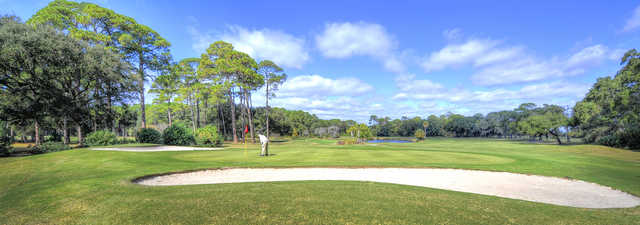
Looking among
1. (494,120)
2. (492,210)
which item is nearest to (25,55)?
(492,210)

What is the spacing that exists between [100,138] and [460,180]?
25.6 meters

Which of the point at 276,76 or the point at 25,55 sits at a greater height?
the point at 276,76

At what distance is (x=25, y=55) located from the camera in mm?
13945

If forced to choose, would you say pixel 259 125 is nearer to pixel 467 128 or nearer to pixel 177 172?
pixel 177 172

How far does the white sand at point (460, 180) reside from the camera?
318 inches

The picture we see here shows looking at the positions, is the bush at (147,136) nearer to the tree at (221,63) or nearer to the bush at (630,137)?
the tree at (221,63)

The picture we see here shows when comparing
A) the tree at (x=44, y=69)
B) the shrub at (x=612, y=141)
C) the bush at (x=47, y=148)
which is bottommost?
the shrub at (x=612, y=141)

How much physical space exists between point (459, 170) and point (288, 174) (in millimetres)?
9002

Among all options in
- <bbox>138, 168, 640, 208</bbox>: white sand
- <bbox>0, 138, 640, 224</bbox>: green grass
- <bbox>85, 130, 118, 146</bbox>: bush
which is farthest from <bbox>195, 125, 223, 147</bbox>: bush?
<bbox>0, 138, 640, 224</bbox>: green grass

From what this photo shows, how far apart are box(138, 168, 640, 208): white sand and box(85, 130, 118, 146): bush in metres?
14.3

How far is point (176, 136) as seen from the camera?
24.1 meters

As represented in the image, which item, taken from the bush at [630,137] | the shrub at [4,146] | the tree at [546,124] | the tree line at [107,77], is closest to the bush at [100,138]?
the tree line at [107,77]

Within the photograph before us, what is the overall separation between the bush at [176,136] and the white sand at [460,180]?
52.5 ft

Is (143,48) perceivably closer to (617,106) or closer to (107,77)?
(107,77)
